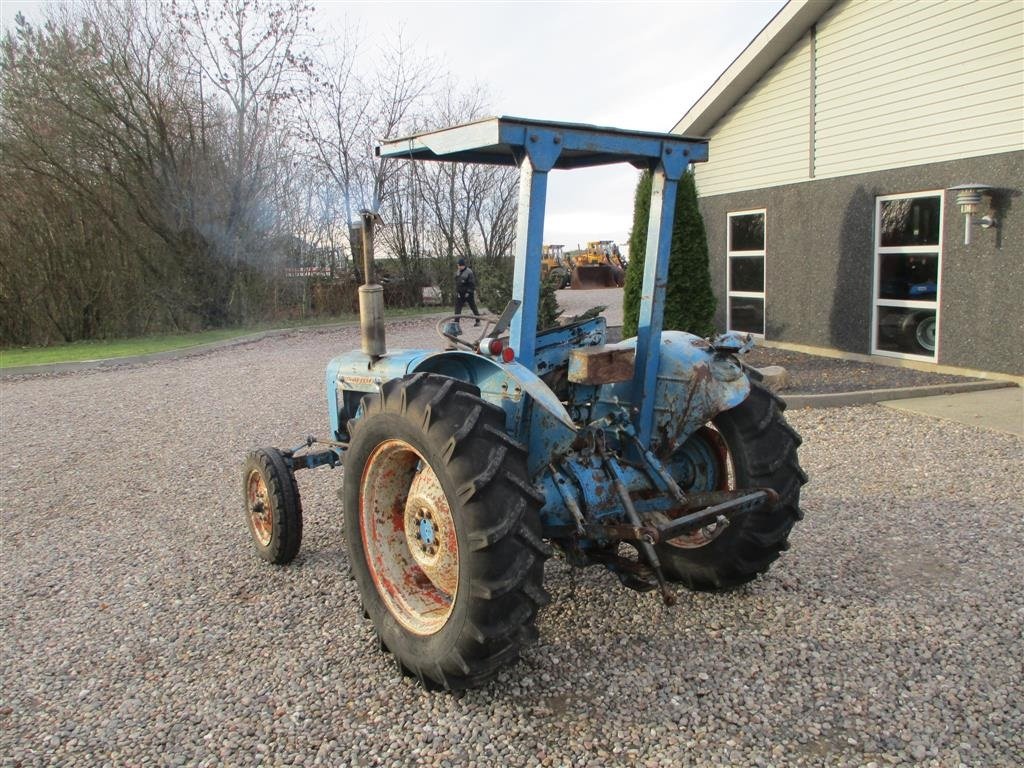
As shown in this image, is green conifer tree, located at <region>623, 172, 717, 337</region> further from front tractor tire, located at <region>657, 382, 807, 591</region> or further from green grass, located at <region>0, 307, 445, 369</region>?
green grass, located at <region>0, 307, 445, 369</region>

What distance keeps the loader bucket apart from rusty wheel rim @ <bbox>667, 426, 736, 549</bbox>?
2858 centimetres

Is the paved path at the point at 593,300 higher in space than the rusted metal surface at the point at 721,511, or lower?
higher

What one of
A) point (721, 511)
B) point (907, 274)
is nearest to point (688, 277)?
point (907, 274)

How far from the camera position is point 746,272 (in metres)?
12.3

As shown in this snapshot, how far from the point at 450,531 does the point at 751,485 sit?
4.54 feet

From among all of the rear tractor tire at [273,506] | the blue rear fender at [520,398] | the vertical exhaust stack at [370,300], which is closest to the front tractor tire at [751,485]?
the blue rear fender at [520,398]

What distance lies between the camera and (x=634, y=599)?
3689 millimetres

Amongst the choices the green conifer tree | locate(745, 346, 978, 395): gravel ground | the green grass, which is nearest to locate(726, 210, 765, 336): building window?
locate(745, 346, 978, 395): gravel ground

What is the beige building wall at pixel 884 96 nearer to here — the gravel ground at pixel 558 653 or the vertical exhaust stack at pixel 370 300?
the gravel ground at pixel 558 653

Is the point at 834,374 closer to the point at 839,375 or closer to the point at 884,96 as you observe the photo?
the point at 839,375

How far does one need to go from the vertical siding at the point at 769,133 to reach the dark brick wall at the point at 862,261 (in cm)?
25

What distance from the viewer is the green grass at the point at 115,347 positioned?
13508mm

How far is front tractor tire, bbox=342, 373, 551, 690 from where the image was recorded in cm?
257

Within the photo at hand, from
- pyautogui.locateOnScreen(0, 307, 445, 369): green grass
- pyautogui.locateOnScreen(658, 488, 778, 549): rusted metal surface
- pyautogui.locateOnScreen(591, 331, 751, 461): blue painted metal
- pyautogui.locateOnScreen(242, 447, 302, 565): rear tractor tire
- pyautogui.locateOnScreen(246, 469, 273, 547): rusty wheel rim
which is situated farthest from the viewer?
pyautogui.locateOnScreen(0, 307, 445, 369): green grass
